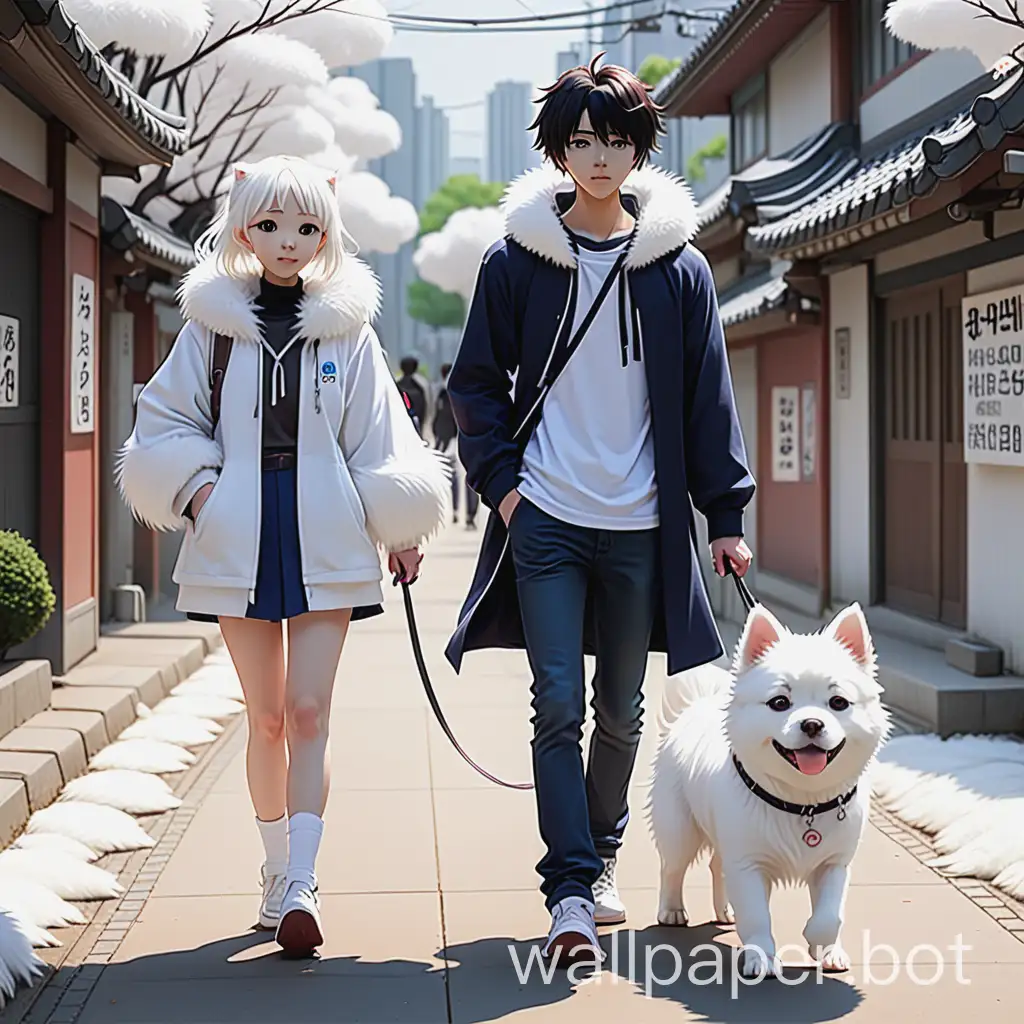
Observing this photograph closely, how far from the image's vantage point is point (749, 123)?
56.9 feet

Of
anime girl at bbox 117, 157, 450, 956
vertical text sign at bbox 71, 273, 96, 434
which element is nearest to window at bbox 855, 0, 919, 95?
vertical text sign at bbox 71, 273, 96, 434

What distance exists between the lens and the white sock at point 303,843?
4324 millimetres

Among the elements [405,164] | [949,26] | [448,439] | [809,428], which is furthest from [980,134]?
→ [405,164]

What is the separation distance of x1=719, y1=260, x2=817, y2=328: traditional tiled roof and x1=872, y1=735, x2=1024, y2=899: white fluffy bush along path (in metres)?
4.77

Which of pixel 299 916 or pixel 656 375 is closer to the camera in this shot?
pixel 299 916

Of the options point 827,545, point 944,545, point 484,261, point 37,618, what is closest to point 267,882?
point 484,261

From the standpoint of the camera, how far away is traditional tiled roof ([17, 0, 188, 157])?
19.0ft

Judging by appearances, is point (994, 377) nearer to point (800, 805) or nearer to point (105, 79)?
point (105, 79)

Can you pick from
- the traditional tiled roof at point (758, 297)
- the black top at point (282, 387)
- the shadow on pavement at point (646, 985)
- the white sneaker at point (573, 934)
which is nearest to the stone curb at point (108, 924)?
the shadow on pavement at point (646, 985)

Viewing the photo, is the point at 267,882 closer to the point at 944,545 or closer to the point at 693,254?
the point at 693,254

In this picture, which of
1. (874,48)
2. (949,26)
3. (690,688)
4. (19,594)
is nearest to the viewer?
(690,688)

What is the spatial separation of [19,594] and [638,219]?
3.86 metres

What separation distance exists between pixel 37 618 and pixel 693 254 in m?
4.00

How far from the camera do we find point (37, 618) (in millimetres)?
7355
